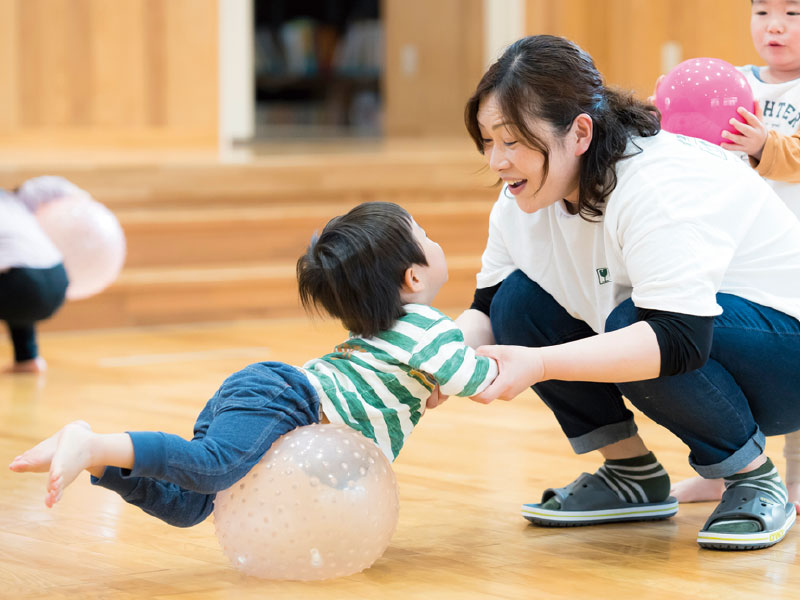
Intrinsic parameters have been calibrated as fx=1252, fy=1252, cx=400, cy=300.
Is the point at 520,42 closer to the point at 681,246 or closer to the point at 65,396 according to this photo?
the point at 681,246

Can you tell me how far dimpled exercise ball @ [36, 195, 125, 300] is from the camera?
10.6 ft

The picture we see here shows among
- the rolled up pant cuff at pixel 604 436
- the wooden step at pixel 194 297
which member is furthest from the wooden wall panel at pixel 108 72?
the rolled up pant cuff at pixel 604 436

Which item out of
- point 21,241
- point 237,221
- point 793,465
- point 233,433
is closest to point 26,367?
point 21,241

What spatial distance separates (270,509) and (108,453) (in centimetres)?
21

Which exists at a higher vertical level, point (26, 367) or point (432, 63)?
point (432, 63)

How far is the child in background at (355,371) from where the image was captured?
1.47m

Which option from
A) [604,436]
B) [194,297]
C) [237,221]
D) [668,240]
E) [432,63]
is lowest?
[194,297]

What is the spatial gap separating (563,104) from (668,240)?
0.72 feet

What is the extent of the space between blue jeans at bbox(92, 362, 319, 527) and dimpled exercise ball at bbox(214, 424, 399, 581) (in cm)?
3

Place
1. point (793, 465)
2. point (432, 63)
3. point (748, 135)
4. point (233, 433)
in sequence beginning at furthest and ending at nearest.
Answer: point (432, 63)
point (793, 465)
point (748, 135)
point (233, 433)

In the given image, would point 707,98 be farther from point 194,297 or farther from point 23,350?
point 194,297

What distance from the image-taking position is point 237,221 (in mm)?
4230

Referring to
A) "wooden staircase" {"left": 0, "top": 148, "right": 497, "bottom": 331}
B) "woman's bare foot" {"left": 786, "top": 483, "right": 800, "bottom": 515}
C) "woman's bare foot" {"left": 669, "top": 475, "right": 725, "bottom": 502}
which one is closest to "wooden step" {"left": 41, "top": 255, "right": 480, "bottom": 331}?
"wooden staircase" {"left": 0, "top": 148, "right": 497, "bottom": 331}

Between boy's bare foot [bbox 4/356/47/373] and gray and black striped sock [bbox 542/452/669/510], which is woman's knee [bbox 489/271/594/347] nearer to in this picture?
gray and black striped sock [bbox 542/452/669/510]
